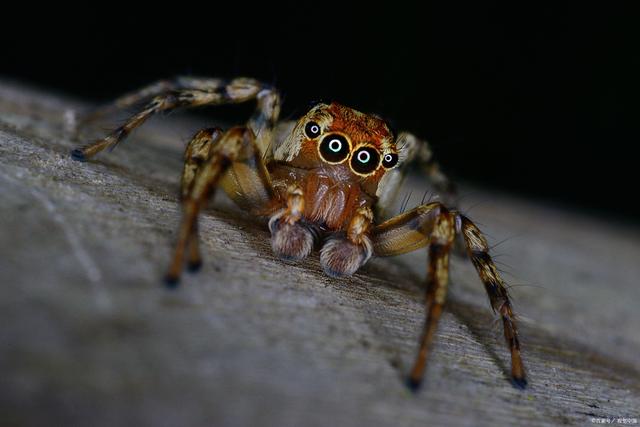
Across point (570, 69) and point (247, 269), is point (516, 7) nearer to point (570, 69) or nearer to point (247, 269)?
point (570, 69)

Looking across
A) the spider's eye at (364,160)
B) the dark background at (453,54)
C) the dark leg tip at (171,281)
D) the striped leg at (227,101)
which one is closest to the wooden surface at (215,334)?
the dark leg tip at (171,281)

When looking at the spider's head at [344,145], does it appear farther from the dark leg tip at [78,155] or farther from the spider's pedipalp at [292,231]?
the dark leg tip at [78,155]

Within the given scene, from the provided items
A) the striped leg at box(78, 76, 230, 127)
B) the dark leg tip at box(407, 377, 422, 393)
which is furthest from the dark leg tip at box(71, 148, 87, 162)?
the dark leg tip at box(407, 377, 422, 393)

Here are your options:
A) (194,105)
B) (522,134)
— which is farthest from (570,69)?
(194,105)

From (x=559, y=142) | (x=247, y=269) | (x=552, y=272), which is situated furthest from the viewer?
(x=559, y=142)

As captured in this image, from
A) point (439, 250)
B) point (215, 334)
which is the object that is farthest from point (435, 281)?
point (215, 334)

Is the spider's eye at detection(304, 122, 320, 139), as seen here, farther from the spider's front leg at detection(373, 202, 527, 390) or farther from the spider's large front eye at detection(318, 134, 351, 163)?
the spider's front leg at detection(373, 202, 527, 390)
